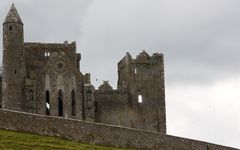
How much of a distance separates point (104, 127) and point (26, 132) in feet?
24.3

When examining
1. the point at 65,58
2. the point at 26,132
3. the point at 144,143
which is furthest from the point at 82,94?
the point at 26,132

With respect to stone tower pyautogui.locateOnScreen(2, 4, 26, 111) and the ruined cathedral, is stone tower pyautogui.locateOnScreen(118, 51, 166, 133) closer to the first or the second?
the ruined cathedral

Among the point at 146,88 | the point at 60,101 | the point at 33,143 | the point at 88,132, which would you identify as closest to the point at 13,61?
the point at 60,101

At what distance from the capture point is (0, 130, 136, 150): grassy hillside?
72.2m

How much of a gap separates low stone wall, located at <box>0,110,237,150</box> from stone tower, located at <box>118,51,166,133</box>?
2079cm

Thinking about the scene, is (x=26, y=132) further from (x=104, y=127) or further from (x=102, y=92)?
(x=102, y=92)

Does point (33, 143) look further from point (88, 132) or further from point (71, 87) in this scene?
point (71, 87)

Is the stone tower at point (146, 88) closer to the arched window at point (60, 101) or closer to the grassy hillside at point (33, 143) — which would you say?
the arched window at point (60, 101)

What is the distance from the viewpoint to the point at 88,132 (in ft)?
273

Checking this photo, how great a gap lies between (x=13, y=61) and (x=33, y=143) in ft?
106

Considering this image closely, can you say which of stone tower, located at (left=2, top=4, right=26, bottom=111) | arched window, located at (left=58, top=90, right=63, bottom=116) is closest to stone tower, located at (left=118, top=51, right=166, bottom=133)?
arched window, located at (left=58, top=90, right=63, bottom=116)

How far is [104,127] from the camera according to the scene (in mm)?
84500

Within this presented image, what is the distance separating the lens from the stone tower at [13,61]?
105250 mm

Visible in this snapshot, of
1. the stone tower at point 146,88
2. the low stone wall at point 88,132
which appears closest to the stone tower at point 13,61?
the stone tower at point 146,88
